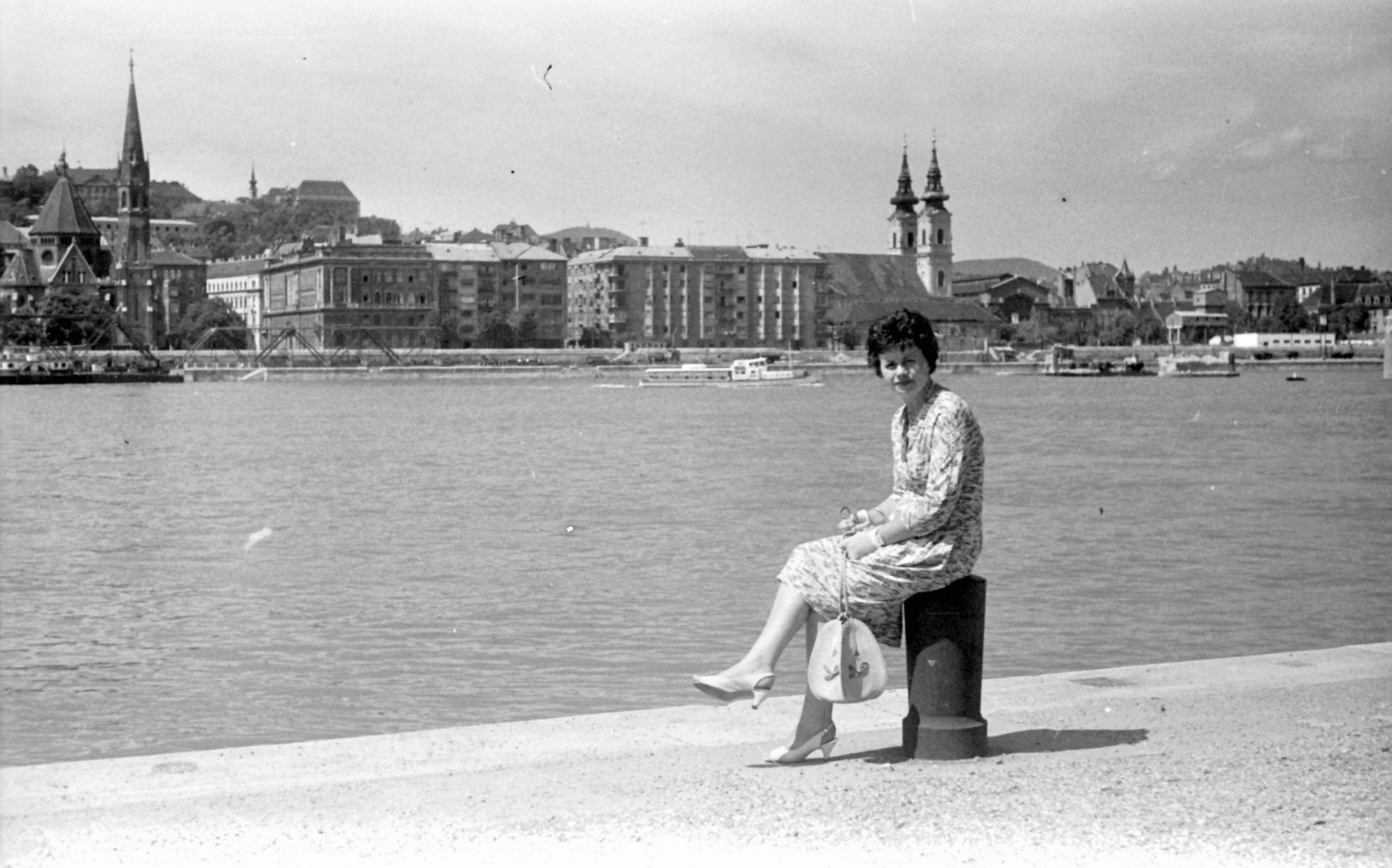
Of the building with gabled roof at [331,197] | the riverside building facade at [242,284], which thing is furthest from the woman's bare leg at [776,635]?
the building with gabled roof at [331,197]

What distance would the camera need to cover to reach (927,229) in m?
111

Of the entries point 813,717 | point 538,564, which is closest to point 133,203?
point 538,564

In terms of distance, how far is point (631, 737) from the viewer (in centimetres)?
395

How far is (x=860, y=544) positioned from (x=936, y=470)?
21 centimetres

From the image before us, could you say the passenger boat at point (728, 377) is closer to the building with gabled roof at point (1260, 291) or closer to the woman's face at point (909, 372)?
the building with gabled roof at point (1260, 291)

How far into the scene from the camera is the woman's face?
3529 mm

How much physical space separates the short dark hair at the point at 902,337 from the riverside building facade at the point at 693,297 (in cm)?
8917

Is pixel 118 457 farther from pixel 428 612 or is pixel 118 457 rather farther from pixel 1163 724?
pixel 1163 724

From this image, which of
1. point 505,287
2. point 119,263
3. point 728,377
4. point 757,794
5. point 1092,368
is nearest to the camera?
point 757,794

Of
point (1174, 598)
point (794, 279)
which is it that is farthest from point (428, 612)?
point (794, 279)

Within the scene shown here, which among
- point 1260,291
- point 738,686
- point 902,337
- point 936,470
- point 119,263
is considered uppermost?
point 119,263

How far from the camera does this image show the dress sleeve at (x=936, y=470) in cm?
347

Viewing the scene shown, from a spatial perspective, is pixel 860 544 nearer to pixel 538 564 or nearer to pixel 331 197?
pixel 538 564

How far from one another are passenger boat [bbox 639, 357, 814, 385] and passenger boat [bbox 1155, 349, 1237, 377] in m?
19.3
